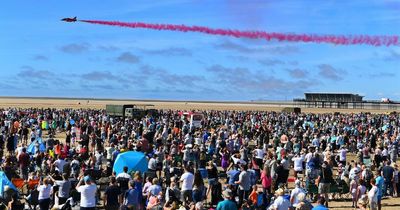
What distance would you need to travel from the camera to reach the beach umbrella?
43.3 feet

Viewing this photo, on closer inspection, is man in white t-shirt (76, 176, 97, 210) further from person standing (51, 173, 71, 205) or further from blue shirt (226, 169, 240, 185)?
blue shirt (226, 169, 240, 185)

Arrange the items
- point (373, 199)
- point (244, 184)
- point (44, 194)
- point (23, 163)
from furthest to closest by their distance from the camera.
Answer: point (23, 163) < point (244, 184) < point (373, 199) < point (44, 194)

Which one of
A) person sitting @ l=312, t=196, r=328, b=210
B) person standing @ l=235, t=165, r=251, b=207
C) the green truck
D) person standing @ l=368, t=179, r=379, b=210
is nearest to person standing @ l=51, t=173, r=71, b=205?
person standing @ l=235, t=165, r=251, b=207

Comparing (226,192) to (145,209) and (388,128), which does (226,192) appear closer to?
(145,209)

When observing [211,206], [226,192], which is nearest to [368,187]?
[211,206]

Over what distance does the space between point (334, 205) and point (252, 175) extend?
2.81 m

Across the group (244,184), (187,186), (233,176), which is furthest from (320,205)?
(233,176)

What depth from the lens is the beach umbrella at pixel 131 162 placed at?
13211 millimetres

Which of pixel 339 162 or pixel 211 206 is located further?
pixel 339 162

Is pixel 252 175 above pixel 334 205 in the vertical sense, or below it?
above

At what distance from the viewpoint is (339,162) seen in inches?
770

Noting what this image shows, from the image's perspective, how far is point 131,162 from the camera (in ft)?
43.7

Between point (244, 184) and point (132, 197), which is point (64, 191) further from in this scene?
point (244, 184)

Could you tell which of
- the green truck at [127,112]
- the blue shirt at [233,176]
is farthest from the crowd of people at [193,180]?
the green truck at [127,112]
